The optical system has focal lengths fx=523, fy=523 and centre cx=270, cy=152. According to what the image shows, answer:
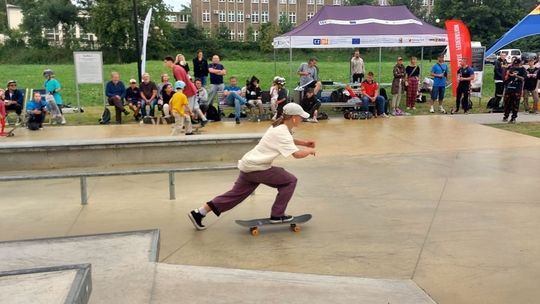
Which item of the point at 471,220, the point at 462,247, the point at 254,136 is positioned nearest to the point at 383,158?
the point at 254,136

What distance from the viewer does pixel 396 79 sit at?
15.7 m

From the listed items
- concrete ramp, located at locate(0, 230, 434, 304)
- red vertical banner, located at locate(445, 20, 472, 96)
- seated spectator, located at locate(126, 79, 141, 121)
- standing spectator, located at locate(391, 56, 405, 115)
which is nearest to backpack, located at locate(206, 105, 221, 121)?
seated spectator, located at locate(126, 79, 141, 121)

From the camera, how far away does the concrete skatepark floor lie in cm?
466

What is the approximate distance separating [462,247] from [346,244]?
1.13m

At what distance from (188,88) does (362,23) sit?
6544mm

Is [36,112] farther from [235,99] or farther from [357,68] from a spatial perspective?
[357,68]

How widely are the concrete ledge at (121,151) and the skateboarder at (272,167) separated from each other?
10.8 ft

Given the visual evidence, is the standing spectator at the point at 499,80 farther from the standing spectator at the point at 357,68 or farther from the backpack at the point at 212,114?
the backpack at the point at 212,114

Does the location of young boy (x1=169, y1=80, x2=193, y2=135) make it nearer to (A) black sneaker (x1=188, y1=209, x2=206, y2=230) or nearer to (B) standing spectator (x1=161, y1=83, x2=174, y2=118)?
(B) standing spectator (x1=161, y1=83, x2=174, y2=118)

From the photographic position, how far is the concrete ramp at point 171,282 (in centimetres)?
381

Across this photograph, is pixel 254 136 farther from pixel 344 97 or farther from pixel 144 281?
pixel 344 97

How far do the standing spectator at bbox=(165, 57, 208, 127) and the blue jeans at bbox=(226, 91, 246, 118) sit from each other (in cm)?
122

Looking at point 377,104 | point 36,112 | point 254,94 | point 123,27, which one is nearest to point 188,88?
point 254,94

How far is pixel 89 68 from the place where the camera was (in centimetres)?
1586
